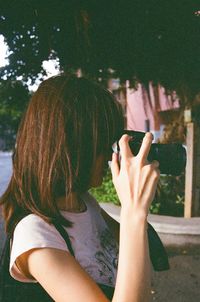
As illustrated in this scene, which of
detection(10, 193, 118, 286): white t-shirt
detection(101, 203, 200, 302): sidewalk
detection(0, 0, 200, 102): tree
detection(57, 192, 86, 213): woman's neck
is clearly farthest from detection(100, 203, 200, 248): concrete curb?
detection(57, 192, 86, 213): woman's neck

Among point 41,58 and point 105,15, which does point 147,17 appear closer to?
point 105,15

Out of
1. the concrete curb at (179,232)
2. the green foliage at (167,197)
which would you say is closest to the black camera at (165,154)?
the concrete curb at (179,232)

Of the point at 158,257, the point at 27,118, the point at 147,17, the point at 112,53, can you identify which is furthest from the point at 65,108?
the point at 112,53

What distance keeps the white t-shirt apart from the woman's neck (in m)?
0.02

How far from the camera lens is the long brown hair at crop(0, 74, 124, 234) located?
919 mm

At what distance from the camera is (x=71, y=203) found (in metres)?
1.04

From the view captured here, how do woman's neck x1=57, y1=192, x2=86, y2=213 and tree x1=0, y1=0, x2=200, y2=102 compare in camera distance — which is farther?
tree x1=0, y1=0, x2=200, y2=102

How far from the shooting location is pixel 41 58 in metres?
4.05

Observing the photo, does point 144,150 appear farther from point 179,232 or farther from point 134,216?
point 179,232

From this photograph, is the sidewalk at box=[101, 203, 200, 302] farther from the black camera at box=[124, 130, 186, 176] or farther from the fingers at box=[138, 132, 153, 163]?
the fingers at box=[138, 132, 153, 163]

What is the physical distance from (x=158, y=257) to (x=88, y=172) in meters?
0.51

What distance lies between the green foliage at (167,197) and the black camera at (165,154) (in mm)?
3488

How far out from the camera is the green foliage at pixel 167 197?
454 cm

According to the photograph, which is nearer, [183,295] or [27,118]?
[27,118]
